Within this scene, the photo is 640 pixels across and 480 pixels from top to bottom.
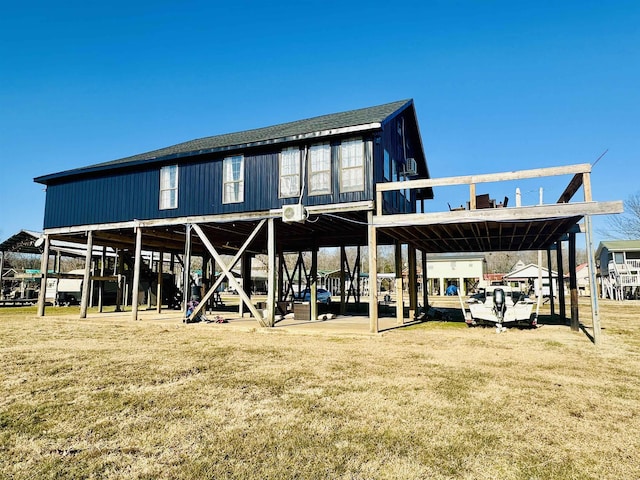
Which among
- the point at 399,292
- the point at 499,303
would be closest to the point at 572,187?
the point at 499,303

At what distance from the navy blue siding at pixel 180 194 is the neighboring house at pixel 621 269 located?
33.7 m

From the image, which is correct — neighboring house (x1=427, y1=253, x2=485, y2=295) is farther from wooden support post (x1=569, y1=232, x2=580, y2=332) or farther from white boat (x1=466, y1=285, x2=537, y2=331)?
wooden support post (x1=569, y1=232, x2=580, y2=332)

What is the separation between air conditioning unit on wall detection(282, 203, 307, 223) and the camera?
12477mm

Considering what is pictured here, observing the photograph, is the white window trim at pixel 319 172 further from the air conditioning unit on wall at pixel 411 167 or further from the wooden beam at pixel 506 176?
the air conditioning unit on wall at pixel 411 167

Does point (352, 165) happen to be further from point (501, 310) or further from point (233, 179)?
point (501, 310)

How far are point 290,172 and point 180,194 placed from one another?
474cm

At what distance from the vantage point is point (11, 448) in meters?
3.58

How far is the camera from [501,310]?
13.2 meters

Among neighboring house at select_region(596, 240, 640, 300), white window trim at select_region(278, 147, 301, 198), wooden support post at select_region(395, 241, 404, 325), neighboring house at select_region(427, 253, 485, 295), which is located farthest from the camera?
neighboring house at select_region(427, 253, 485, 295)

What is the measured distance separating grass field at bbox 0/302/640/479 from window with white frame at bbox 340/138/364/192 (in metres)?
5.48

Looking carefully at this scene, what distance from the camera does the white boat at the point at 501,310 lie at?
12977mm

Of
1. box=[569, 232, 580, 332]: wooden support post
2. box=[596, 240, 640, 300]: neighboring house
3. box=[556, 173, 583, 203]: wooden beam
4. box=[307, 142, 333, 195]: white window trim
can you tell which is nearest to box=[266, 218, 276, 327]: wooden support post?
box=[307, 142, 333, 195]: white window trim

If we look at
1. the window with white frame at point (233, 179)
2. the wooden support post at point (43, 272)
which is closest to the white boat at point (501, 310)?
the window with white frame at point (233, 179)

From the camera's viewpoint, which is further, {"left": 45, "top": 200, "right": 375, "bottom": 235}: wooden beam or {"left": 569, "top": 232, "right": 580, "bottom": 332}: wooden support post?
{"left": 45, "top": 200, "right": 375, "bottom": 235}: wooden beam
